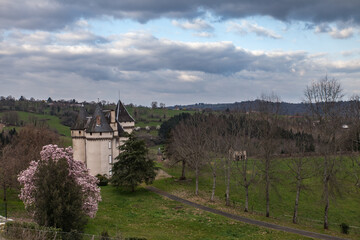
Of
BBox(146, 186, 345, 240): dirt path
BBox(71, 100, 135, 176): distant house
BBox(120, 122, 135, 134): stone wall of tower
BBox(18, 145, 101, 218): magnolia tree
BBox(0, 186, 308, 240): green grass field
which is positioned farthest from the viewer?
BBox(120, 122, 135, 134): stone wall of tower

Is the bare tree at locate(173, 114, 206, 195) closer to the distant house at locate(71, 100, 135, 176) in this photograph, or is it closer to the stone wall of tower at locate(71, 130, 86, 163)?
the distant house at locate(71, 100, 135, 176)

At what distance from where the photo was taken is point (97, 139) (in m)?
54.1

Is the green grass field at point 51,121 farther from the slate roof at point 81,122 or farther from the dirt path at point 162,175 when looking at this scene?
the dirt path at point 162,175

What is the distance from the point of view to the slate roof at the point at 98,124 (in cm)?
5412

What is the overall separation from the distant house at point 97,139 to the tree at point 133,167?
7697mm

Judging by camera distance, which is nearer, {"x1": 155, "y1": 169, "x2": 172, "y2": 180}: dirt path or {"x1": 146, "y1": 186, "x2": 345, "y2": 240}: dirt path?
{"x1": 146, "y1": 186, "x2": 345, "y2": 240}: dirt path

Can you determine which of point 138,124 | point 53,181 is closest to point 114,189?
point 53,181

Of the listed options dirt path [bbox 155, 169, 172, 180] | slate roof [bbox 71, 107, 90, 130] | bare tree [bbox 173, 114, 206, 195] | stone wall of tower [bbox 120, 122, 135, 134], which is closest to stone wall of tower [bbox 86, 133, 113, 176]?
slate roof [bbox 71, 107, 90, 130]

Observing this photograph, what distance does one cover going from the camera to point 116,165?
46031 mm

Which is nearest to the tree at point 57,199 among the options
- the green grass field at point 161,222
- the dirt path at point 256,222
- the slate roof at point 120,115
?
the green grass field at point 161,222

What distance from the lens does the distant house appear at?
54.2 meters

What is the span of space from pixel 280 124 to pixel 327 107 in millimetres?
5779

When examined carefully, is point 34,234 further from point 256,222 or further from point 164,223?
point 256,222

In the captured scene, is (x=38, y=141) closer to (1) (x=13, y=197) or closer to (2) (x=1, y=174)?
(1) (x=13, y=197)
